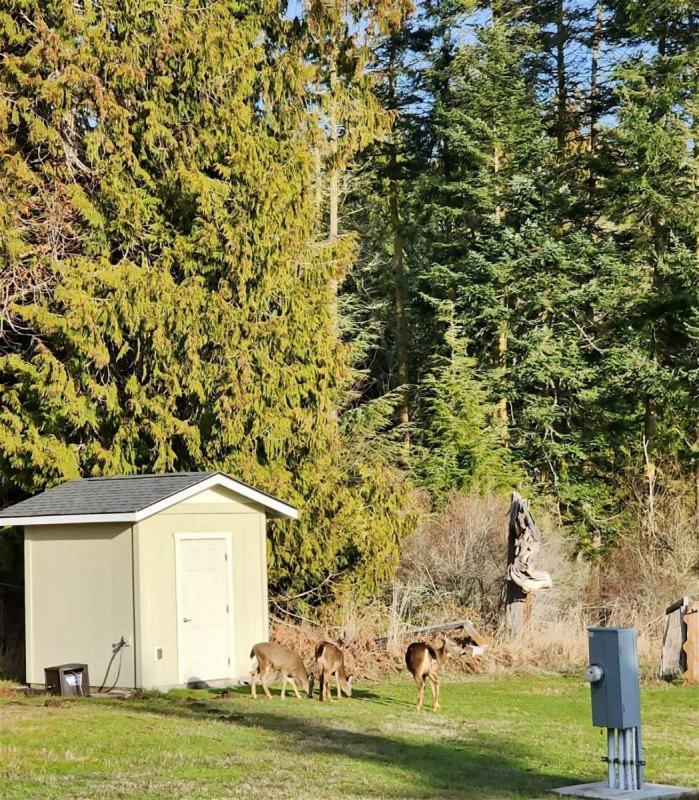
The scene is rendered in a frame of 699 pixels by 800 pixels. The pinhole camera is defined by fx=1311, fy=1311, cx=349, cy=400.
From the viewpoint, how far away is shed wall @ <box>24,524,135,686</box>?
18406 mm

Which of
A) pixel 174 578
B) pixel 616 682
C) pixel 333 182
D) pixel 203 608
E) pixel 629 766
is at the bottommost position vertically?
pixel 629 766

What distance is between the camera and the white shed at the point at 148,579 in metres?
18.3

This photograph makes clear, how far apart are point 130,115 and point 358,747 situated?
15.2 m

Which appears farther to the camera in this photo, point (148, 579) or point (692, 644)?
point (692, 644)

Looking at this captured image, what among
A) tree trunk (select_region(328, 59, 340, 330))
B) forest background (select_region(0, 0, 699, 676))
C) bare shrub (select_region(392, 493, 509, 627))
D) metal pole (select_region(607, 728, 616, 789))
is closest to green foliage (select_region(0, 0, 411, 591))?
forest background (select_region(0, 0, 699, 676))

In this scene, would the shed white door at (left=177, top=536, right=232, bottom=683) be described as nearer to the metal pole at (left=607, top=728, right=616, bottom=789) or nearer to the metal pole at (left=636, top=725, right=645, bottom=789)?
the metal pole at (left=607, top=728, right=616, bottom=789)

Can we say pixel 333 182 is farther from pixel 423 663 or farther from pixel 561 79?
pixel 423 663

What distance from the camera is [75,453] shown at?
76.2 ft

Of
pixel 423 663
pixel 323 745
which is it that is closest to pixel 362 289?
pixel 423 663

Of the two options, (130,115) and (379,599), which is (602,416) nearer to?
(379,599)

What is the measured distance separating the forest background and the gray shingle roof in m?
2.85

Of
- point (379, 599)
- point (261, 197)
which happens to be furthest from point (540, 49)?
point (379, 599)

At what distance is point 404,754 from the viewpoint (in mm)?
12828

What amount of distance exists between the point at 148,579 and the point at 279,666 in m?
2.36
